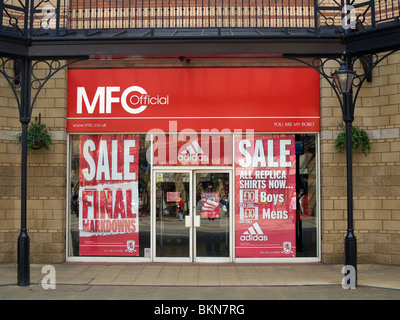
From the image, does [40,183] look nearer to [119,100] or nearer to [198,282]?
[119,100]

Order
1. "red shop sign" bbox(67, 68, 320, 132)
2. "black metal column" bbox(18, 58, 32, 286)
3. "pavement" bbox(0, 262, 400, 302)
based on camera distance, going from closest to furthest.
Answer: "pavement" bbox(0, 262, 400, 302)
"black metal column" bbox(18, 58, 32, 286)
"red shop sign" bbox(67, 68, 320, 132)

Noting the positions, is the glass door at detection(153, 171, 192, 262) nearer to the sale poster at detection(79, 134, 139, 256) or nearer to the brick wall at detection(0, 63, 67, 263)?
the sale poster at detection(79, 134, 139, 256)

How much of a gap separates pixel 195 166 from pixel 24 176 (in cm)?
374

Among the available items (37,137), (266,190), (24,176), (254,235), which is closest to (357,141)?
(266,190)

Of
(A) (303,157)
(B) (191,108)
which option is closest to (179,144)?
(B) (191,108)

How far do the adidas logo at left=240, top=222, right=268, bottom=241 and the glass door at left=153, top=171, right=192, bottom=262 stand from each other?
126cm

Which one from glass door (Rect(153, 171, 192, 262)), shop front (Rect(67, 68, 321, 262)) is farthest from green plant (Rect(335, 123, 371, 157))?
glass door (Rect(153, 171, 192, 262))

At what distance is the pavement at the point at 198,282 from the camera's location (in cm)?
724

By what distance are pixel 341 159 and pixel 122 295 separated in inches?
223

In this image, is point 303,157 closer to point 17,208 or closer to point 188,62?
point 188,62

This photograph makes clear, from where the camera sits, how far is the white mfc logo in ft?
33.9

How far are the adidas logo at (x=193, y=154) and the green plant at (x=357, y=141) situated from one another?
117 inches

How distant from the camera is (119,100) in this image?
408 inches

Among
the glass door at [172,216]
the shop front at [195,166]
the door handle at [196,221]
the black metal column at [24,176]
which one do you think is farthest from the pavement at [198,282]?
the door handle at [196,221]
